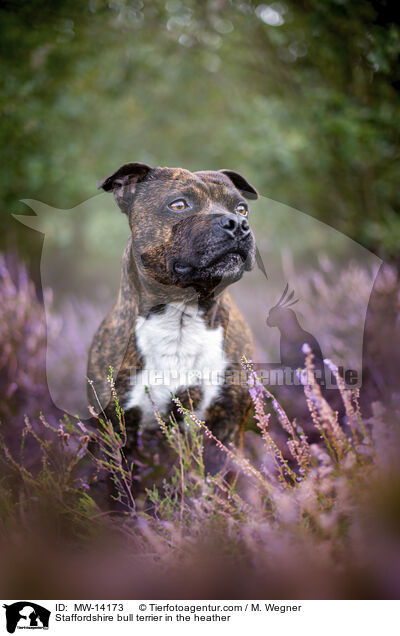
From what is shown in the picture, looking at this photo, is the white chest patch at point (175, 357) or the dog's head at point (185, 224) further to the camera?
the white chest patch at point (175, 357)

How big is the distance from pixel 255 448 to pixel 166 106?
3.94 meters

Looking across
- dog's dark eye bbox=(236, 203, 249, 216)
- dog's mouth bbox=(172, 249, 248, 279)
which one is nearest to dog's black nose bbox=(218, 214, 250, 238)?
dog's mouth bbox=(172, 249, 248, 279)

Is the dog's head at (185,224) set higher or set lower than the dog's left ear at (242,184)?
lower

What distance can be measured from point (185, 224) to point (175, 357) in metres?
0.81

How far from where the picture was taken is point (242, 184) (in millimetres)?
2791

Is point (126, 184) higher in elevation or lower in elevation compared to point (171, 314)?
higher

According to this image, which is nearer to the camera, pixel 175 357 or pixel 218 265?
pixel 218 265

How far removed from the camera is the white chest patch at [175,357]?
2.64 meters

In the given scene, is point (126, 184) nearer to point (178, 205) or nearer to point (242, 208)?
point (178, 205)

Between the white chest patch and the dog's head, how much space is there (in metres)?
0.31

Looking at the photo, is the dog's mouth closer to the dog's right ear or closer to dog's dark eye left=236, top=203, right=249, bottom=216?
dog's dark eye left=236, top=203, right=249, bottom=216
